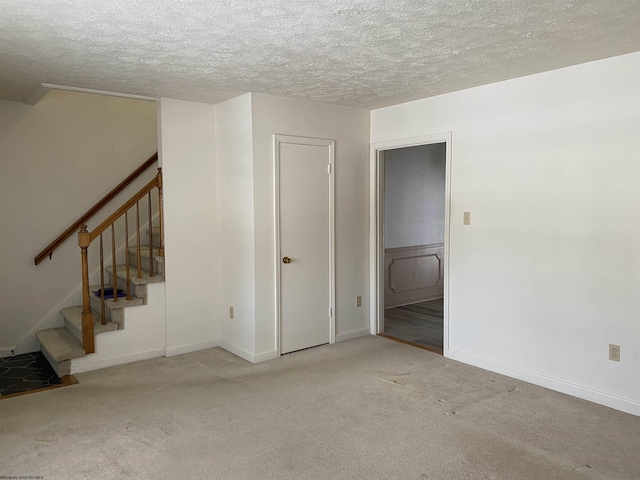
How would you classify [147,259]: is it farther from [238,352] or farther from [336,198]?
[336,198]

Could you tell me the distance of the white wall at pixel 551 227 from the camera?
314 centimetres

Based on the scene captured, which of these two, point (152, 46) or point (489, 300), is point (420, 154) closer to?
point (489, 300)

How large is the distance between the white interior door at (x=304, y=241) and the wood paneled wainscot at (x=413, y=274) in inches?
70.9

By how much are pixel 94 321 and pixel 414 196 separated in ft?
13.9

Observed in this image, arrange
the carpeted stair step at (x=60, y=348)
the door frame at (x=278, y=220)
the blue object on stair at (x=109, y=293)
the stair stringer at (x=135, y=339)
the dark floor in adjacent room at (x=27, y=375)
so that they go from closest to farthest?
the dark floor in adjacent room at (x=27, y=375) < the carpeted stair step at (x=60, y=348) < the stair stringer at (x=135, y=339) < the door frame at (x=278, y=220) < the blue object on stair at (x=109, y=293)

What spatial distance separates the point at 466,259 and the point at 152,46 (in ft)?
9.29

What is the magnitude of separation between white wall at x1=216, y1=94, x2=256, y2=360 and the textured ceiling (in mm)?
452

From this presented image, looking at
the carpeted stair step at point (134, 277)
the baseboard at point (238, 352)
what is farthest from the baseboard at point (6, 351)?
the baseboard at point (238, 352)

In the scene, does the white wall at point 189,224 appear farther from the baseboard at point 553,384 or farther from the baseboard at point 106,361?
the baseboard at point 553,384

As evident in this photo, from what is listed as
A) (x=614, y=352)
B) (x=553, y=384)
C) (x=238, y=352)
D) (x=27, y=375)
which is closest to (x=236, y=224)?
(x=238, y=352)

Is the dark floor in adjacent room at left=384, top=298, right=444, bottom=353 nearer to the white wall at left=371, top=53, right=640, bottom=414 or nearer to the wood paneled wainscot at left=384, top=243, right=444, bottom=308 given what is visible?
the wood paneled wainscot at left=384, top=243, right=444, bottom=308

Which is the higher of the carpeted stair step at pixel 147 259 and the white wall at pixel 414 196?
the white wall at pixel 414 196

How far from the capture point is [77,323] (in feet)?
14.1

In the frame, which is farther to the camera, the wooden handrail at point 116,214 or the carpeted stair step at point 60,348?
the wooden handrail at point 116,214
